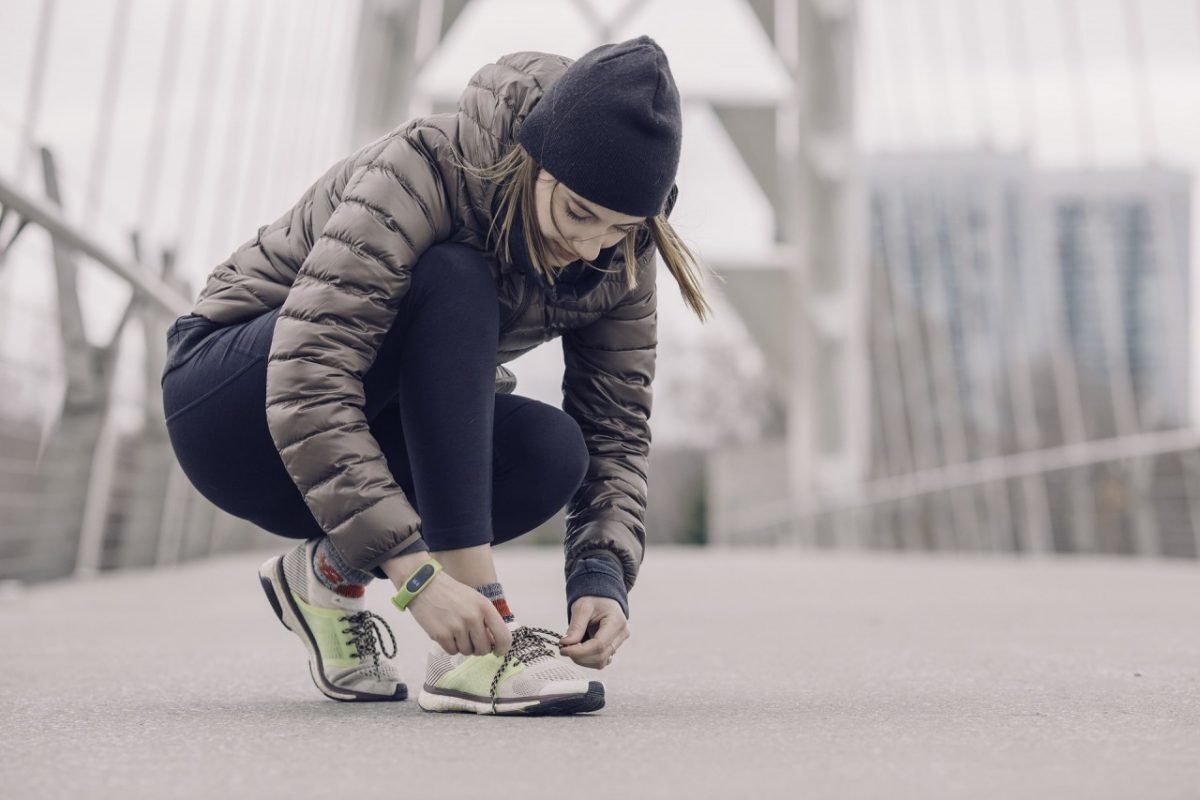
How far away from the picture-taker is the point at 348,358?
1.46 metres

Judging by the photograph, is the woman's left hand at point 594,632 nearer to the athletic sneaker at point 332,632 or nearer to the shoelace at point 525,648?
the shoelace at point 525,648

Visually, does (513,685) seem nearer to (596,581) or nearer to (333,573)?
(596,581)

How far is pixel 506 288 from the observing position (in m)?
1.64

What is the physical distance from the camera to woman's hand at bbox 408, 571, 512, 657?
55.9 inches

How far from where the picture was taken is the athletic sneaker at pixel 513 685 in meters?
1.53

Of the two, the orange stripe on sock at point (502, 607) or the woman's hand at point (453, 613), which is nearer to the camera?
the woman's hand at point (453, 613)

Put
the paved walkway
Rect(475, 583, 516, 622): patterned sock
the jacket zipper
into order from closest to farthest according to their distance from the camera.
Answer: the paved walkway < Rect(475, 583, 516, 622): patterned sock < the jacket zipper

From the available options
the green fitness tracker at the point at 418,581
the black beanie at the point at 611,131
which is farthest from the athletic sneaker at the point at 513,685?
the black beanie at the point at 611,131

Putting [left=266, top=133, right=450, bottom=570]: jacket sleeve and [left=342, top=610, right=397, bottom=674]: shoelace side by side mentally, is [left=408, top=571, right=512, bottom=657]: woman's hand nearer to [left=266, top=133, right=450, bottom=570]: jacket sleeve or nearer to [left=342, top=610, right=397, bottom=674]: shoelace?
[left=266, top=133, right=450, bottom=570]: jacket sleeve

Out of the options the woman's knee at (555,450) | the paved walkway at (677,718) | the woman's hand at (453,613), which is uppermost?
the woman's knee at (555,450)

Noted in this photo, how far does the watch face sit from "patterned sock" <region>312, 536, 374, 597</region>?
0.28 meters

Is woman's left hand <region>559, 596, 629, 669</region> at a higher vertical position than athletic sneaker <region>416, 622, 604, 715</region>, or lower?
higher

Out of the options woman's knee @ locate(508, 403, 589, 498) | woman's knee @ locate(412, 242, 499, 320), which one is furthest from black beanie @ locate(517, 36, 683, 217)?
woman's knee @ locate(508, 403, 589, 498)

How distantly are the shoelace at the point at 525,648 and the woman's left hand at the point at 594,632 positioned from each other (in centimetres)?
2
